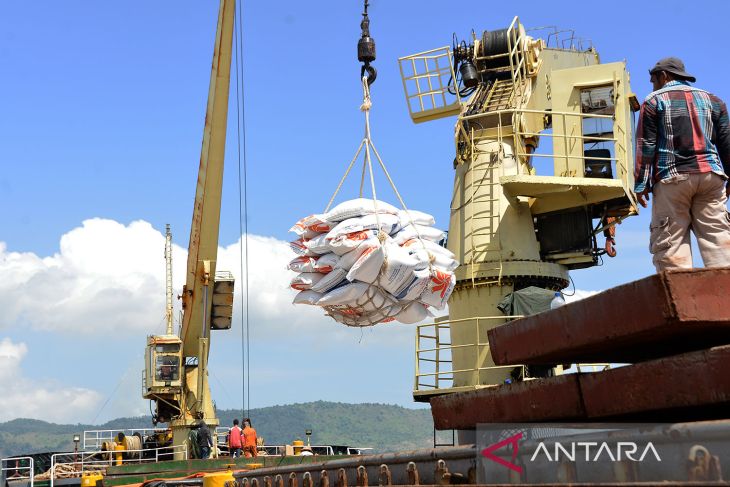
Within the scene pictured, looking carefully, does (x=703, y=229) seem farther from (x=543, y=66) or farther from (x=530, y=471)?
(x=543, y=66)

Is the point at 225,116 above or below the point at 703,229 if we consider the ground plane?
above

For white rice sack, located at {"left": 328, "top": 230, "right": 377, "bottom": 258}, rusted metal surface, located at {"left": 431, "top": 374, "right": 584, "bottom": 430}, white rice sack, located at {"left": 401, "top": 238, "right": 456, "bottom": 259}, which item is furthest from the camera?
white rice sack, located at {"left": 401, "top": 238, "right": 456, "bottom": 259}

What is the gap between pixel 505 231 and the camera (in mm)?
23062

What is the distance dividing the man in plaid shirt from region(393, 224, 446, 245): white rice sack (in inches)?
213

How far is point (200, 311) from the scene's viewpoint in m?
31.9

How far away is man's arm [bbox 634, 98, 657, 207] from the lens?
22.2 feet

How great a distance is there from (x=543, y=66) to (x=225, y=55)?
9.08 m

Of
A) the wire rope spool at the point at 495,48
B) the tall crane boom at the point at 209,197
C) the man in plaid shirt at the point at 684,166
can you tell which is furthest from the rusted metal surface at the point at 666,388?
the tall crane boom at the point at 209,197

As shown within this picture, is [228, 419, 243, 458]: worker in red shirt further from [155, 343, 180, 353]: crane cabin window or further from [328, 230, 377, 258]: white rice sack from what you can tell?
[328, 230, 377, 258]: white rice sack

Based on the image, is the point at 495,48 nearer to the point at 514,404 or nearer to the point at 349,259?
the point at 349,259

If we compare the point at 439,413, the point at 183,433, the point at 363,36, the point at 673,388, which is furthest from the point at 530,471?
the point at 183,433

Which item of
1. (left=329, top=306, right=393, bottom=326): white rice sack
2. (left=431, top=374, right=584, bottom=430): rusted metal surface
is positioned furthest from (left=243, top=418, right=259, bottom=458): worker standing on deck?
(left=431, top=374, right=584, bottom=430): rusted metal surface

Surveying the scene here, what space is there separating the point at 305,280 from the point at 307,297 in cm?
21

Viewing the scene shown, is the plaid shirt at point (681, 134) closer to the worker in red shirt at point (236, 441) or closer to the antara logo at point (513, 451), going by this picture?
the antara logo at point (513, 451)
